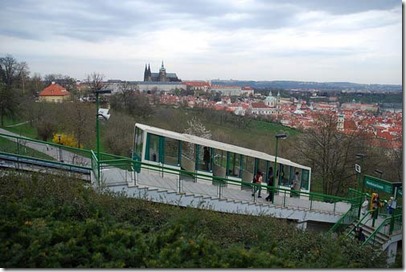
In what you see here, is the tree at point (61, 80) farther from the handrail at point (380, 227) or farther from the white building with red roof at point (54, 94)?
the handrail at point (380, 227)

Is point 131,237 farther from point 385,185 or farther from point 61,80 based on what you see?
point 61,80

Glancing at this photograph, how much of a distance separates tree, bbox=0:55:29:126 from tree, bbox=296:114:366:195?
61.4ft

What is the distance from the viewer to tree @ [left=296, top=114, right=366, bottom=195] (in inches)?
808

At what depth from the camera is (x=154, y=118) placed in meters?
35.6

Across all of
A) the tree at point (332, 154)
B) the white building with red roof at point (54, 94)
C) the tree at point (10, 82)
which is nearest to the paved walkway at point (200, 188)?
the tree at point (332, 154)

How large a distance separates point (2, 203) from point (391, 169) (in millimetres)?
19906

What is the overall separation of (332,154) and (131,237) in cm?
1711

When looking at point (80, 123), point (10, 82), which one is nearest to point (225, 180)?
point (80, 123)

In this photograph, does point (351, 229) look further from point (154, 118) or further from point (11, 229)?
point (154, 118)

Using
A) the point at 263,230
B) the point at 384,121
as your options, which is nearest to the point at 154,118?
the point at 384,121

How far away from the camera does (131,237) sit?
233 inches

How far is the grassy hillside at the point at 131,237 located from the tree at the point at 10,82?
59.7 feet

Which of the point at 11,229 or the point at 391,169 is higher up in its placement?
the point at 11,229

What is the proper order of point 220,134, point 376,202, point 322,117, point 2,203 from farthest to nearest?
1. point 220,134
2. point 322,117
3. point 376,202
4. point 2,203
